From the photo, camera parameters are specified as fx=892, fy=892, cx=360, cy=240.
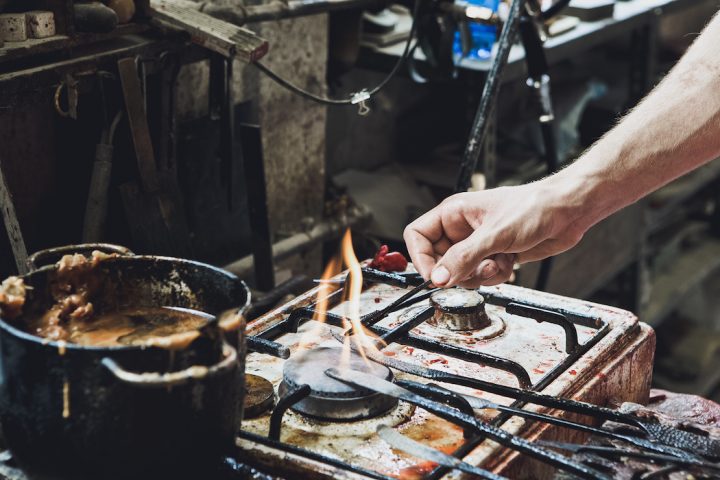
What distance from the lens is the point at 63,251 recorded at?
159 centimetres

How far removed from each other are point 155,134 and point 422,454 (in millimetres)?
1571

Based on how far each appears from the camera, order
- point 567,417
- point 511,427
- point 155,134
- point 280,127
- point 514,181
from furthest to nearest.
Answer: point 514,181
point 280,127
point 155,134
point 567,417
point 511,427

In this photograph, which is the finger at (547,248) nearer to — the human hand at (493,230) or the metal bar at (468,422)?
the human hand at (493,230)

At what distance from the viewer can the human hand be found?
168 centimetres

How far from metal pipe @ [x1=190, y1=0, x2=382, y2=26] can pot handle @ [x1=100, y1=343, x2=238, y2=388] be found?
170 cm

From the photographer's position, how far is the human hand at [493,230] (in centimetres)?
168

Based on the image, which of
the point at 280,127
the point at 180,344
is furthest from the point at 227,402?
the point at 280,127

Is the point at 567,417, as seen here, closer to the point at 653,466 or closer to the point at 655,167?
the point at 653,466

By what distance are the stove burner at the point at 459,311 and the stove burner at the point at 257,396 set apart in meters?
0.45

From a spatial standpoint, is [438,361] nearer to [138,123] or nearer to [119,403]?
[119,403]

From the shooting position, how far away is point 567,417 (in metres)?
1.64

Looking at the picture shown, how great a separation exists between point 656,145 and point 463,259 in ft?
1.37

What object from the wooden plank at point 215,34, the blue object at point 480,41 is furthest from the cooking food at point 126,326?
the blue object at point 480,41

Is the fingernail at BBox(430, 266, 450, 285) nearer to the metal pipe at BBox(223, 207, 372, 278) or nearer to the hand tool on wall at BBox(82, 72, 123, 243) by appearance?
the hand tool on wall at BBox(82, 72, 123, 243)
